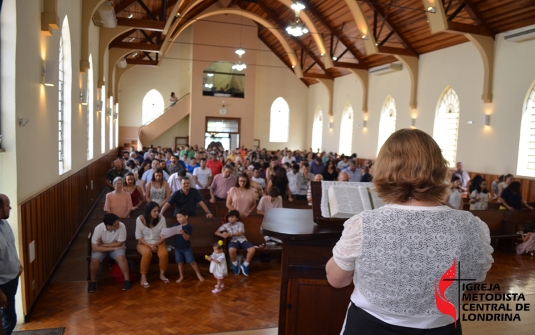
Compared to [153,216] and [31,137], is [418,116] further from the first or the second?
[31,137]

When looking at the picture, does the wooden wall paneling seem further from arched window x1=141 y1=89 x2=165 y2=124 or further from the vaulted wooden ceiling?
arched window x1=141 y1=89 x2=165 y2=124

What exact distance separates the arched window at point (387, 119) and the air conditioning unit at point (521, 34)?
5.87 meters

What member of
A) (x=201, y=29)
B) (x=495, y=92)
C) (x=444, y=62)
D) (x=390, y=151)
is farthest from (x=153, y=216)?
(x=201, y=29)

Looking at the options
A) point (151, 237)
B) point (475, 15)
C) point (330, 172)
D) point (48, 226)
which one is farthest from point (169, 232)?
point (475, 15)

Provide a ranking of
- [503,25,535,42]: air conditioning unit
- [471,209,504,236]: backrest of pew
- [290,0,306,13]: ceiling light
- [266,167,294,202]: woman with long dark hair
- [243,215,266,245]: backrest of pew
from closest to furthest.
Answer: [243,215,266,245]: backrest of pew → [471,209,504,236]: backrest of pew → [290,0,306,13]: ceiling light → [266,167,294,202]: woman with long dark hair → [503,25,535,42]: air conditioning unit

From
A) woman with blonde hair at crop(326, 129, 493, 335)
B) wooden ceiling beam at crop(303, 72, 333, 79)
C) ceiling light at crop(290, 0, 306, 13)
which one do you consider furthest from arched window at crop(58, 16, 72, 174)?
wooden ceiling beam at crop(303, 72, 333, 79)

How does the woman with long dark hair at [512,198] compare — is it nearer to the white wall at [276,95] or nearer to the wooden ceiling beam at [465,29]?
the wooden ceiling beam at [465,29]

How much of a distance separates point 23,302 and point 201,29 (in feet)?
64.7

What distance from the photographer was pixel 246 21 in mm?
22938

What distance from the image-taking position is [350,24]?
1627 centimetres

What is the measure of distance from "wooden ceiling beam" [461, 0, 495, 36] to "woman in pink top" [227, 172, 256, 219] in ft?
27.4

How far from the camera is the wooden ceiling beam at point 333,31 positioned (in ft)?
56.3

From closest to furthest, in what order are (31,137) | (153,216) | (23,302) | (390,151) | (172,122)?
(390,151) < (23,302) < (31,137) < (153,216) < (172,122)

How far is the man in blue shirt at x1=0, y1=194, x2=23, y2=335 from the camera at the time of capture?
332 centimetres
